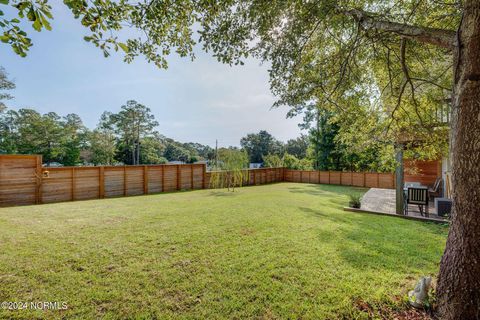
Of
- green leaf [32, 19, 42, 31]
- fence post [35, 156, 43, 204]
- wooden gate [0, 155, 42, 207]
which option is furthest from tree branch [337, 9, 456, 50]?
wooden gate [0, 155, 42, 207]

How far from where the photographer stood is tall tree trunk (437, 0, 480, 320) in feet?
5.52

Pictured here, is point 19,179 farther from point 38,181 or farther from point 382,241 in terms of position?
point 382,241

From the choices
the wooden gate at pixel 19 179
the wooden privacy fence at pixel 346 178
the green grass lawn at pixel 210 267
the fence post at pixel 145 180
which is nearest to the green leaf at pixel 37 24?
the green grass lawn at pixel 210 267

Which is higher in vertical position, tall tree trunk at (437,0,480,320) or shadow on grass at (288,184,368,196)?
tall tree trunk at (437,0,480,320)

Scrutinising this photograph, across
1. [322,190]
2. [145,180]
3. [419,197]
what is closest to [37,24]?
[419,197]

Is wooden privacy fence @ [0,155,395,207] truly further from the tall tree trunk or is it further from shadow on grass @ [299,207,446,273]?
the tall tree trunk

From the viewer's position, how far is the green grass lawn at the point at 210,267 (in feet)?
6.82

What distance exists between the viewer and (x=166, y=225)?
478 centimetres

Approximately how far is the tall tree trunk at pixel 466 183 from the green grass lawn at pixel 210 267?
23.6 inches

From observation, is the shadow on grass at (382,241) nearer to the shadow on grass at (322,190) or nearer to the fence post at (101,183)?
the shadow on grass at (322,190)

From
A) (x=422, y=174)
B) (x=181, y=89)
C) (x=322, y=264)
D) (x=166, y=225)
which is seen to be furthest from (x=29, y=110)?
(x=422, y=174)

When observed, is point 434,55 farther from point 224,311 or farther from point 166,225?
point 166,225

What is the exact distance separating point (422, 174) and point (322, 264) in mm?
12367

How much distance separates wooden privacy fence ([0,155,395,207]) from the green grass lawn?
4.05 metres
